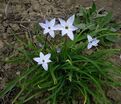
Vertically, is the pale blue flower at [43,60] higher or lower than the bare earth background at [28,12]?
higher

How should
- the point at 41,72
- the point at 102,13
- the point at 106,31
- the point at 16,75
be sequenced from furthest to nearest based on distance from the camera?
the point at 102,13 < the point at 106,31 < the point at 16,75 < the point at 41,72

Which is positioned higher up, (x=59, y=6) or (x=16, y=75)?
(x=59, y=6)

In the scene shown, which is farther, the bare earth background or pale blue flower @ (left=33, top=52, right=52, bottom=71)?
the bare earth background

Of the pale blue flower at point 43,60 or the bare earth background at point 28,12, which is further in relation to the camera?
the bare earth background at point 28,12

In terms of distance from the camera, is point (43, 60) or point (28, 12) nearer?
point (43, 60)

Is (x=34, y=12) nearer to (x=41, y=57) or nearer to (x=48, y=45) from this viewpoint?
(x=48, y=45)

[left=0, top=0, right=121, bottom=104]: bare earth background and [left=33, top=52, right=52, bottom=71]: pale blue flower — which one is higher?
[left=33, top=52, right=52, bottom=71]: pale blue flower

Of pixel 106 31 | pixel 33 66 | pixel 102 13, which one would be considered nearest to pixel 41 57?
pixel 33 66

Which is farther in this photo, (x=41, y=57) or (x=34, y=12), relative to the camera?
(x=34, y=12)
